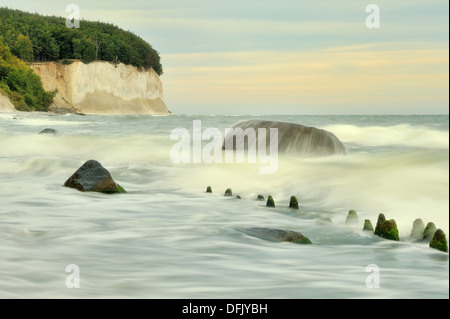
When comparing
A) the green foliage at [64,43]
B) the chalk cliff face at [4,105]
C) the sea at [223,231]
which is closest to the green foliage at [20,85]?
the chalk cliff face at [4,105]

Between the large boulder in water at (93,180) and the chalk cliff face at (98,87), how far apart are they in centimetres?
8210

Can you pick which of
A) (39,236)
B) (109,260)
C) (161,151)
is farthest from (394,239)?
(161,151)

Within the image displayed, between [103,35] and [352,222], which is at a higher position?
[103,35]

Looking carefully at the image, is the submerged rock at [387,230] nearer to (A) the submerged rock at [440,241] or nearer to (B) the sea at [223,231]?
(B) the sea at [223,231]

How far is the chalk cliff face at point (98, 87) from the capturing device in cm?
9938

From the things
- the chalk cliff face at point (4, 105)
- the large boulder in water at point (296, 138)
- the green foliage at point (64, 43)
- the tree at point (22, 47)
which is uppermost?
the green foliage at point (64, 43)

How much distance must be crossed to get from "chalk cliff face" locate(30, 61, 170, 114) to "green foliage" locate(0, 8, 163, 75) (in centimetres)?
309

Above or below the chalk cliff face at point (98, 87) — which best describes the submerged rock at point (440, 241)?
below

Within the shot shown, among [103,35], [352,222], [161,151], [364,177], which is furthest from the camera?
[103,35]

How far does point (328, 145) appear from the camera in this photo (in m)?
16.4

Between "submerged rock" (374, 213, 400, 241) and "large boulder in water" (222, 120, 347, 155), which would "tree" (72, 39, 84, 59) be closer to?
"large boulder in water" (222, 120, 347, 155)

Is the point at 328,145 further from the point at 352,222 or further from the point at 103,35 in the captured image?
the point at 103,35

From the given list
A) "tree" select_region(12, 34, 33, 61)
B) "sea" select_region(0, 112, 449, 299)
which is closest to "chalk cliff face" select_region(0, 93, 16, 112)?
"tree" select_region(12, 34, 33, 61)

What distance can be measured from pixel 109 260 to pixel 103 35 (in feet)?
408
